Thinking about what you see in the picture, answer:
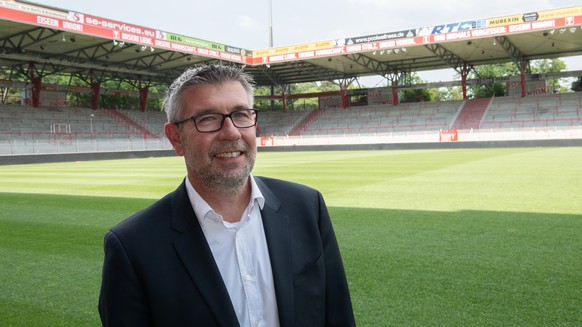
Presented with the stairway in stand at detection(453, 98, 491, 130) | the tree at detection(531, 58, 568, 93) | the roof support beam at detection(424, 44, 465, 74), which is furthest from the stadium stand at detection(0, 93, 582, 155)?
the tree at detection(531, 58, 568, 93)

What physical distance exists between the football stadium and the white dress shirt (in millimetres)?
1103

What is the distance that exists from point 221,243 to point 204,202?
180mm

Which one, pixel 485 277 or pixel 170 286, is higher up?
pixel 170 286

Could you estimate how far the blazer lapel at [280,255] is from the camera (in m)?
1.88

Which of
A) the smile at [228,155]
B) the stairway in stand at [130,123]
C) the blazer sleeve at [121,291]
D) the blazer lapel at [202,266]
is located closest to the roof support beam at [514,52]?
the stairway in stand at [130,123]

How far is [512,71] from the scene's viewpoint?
76.2 m

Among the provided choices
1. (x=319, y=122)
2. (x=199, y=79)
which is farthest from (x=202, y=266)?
(x=319, y=122)

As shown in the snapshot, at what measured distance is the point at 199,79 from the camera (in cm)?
195

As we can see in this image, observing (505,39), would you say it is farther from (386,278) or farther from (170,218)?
(170,218)

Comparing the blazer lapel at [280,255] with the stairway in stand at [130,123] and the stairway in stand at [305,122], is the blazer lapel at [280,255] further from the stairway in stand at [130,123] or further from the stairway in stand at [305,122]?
the stairway in stand at [305,122]

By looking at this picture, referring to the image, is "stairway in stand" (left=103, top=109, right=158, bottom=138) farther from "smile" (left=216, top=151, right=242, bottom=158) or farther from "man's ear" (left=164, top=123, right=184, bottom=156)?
"smile" (left=216, top=151, right=242, bottom=158)

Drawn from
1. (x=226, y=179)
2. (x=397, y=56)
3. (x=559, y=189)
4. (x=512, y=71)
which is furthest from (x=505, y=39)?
(x=512, y=71)

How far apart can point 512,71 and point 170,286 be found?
8406 centimetres

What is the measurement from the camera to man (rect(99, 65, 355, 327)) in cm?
176
